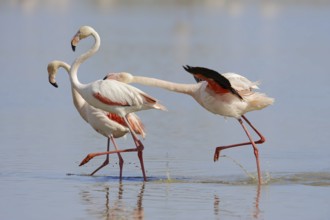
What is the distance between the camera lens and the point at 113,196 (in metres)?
9.08

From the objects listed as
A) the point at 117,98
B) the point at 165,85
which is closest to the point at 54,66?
the point at 117,98

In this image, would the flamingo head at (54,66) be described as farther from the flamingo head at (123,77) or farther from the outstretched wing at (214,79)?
the outstretched wing at (214,79)

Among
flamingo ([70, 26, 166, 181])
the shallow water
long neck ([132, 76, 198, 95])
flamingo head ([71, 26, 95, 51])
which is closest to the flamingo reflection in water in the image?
the shallow water

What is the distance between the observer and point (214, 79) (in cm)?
982

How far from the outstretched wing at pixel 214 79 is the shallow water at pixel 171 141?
0.96 meters

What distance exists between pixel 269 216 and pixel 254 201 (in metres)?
0.75

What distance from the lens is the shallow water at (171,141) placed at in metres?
8.60

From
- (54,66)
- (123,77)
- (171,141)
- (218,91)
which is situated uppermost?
(54,66)

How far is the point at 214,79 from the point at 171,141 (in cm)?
260

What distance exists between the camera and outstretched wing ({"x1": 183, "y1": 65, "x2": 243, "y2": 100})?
9719 mm

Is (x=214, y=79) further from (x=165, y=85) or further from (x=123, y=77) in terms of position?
(x=123, y=77)

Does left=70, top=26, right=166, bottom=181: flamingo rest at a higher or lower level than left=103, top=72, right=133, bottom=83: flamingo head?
lower

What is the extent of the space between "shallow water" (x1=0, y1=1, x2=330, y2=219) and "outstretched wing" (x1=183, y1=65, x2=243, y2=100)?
37.8 inches

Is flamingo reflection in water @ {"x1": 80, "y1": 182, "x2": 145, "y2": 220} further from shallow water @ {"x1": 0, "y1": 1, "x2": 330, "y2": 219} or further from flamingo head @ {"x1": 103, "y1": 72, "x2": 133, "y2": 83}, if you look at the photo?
flamingo head @ {"x1": 103, "y1": 72, "x2": 133, "y2": 83}
